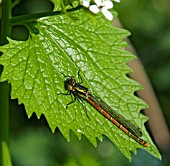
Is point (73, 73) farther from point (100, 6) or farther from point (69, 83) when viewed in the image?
point (100, 6)

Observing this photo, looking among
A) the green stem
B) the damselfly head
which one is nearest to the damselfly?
the damselfly head

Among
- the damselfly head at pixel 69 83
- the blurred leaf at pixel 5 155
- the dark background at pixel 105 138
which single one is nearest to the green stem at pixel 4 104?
the blurred leaf at pixel 5 155

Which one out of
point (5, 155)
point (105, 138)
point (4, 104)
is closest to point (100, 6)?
point (4, 104)

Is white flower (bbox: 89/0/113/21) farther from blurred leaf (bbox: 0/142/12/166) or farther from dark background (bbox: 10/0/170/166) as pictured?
dark background (bbox: 10/0/170/166)

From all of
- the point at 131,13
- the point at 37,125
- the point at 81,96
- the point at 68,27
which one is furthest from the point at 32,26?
the point at 131,13

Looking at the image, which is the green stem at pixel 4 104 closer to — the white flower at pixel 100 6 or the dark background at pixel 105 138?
the white flower at pixel 100 6

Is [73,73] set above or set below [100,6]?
below
